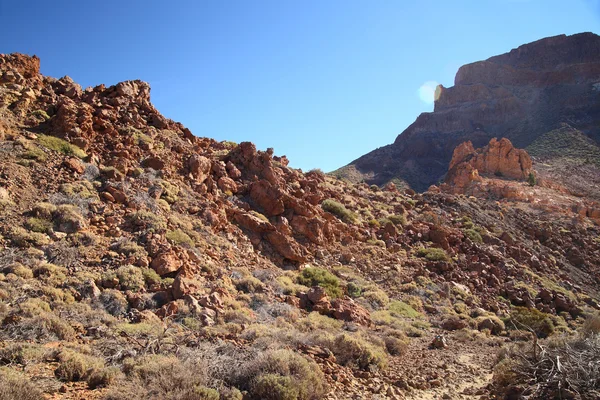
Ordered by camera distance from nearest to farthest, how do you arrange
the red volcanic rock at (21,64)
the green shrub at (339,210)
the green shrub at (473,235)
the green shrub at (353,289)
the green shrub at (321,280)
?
the green shrub at (321,280) < the green shrub at (353,289) < the red volcanic rock at (21,64) < the green shrub at (339,210) < the green shrub at (473,235)

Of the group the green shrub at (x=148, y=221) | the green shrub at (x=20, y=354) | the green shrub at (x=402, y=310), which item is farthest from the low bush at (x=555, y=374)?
the green shrub at (x=148, y=221)

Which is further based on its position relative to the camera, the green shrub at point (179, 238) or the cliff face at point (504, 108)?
the cliff face at point (504, 108)

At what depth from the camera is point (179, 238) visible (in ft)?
39.4

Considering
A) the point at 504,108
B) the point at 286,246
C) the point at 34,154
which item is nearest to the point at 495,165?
the point at 286,246

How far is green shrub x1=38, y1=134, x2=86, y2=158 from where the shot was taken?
1296 centimetres

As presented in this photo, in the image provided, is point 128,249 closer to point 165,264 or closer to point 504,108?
point 165,264

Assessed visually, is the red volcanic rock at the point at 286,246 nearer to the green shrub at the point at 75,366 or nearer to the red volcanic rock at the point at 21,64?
the green shrub at the point at 75,366

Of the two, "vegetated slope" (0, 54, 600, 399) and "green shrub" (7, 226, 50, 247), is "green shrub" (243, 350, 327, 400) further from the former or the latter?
"green shrub" (7, 226, 50, 247)

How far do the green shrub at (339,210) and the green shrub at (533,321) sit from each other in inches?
314

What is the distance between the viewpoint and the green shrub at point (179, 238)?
11.9 m

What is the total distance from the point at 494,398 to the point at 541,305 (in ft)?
40.8

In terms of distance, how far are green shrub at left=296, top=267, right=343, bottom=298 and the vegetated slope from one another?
0.26ft

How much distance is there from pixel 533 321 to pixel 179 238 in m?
12.3

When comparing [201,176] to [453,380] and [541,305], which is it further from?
[541,305]
